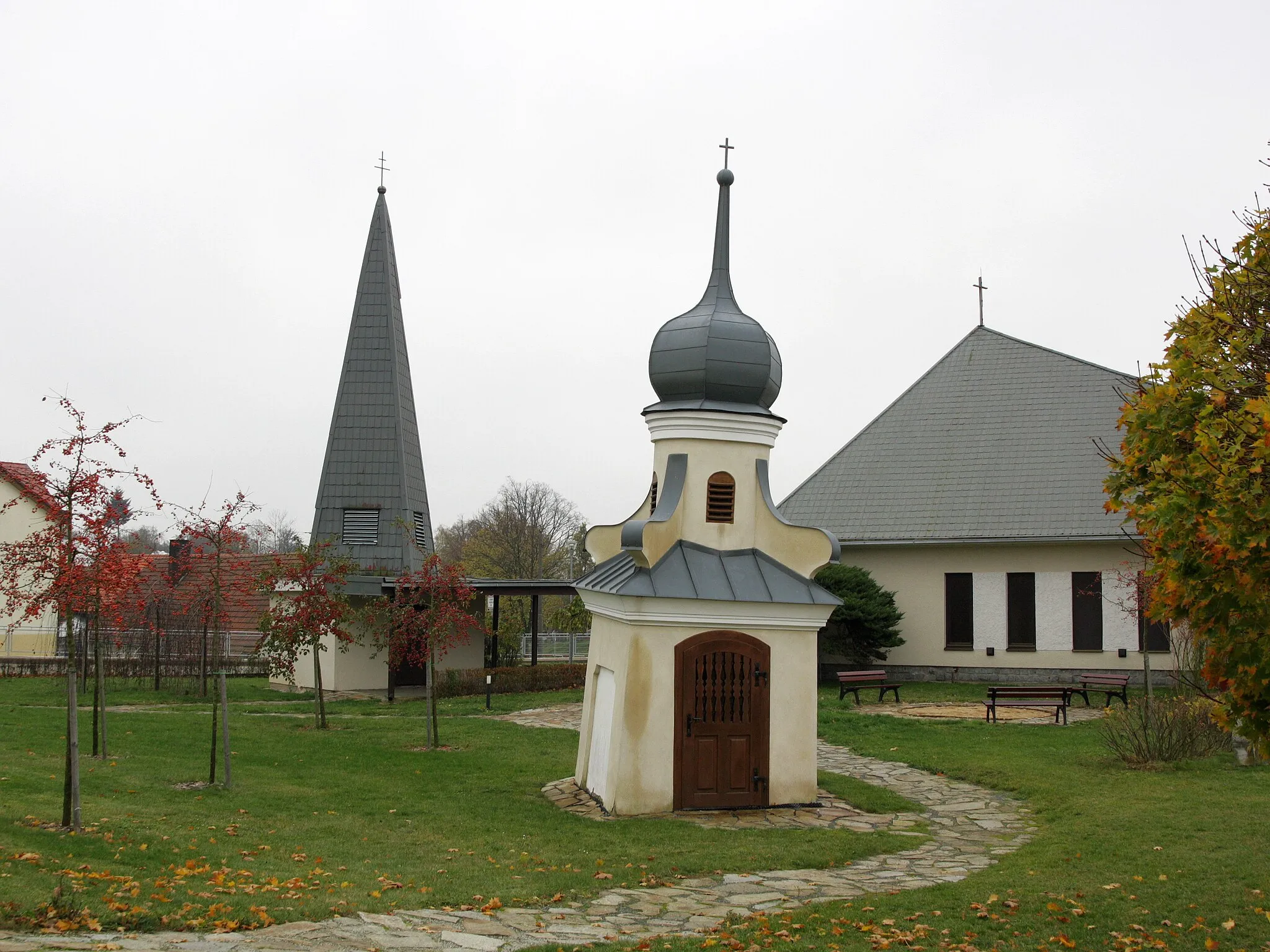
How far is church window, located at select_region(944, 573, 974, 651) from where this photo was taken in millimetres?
26906

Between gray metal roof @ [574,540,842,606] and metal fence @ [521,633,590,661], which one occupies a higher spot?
gray metal roof @ [574,540,842,606]

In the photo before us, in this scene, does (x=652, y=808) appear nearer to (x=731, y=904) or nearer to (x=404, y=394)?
(x=731, y=904)

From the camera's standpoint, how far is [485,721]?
2158 cm

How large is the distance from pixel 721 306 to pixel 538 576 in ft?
154

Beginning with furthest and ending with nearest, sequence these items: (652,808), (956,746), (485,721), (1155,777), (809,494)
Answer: (809,494), (485,721), (956,746), (1155,777), (652,808)

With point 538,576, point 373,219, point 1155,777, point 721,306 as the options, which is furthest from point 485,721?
point 538,576

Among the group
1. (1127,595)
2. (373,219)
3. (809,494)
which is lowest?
(1127,595)

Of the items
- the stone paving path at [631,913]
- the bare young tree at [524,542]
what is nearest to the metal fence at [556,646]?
the bare young tree at [524,542]

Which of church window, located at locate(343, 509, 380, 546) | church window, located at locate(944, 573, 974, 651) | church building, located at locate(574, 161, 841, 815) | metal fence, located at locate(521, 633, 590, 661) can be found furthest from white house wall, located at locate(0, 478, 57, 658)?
church building, located at locate(574, 161, 841, 815)

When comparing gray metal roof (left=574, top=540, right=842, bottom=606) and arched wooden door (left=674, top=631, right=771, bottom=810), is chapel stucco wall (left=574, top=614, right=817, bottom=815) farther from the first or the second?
gray metal roof (left=574, top=540, right=842, bottom=606)

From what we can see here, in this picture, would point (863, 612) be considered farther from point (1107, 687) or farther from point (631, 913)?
→ point (631, 913)

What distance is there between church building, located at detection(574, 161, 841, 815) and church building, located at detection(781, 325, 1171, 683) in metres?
13.1

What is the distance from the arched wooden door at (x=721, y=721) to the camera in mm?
12688

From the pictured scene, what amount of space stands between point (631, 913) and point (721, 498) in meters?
6.07
